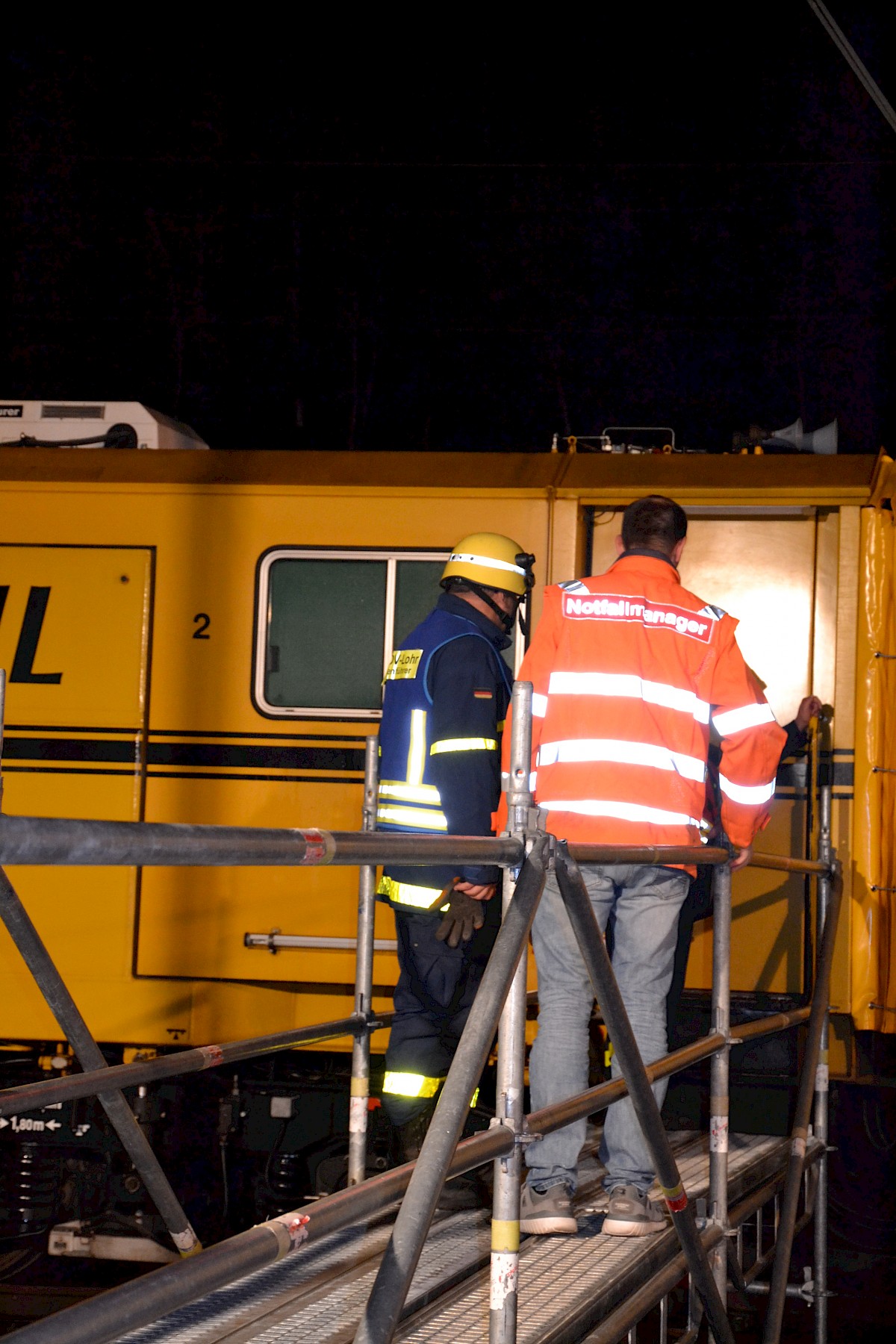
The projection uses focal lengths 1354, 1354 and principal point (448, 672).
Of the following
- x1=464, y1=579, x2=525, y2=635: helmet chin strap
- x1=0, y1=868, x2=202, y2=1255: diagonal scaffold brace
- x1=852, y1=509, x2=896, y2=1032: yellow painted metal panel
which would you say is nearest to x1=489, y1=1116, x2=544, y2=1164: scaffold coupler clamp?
x1=0, y1=868, x2=202, y2=1255: diagonal scaffold brace

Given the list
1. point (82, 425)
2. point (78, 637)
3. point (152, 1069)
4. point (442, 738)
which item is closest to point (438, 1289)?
point (152, 1069)

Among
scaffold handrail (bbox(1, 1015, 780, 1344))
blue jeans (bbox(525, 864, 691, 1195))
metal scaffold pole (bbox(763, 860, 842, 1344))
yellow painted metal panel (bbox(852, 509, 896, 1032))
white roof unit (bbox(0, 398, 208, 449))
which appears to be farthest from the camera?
white roof unit (bbox(0, 398, 208, 449))

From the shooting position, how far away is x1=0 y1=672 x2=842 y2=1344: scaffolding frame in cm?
157

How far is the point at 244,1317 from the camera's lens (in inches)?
118

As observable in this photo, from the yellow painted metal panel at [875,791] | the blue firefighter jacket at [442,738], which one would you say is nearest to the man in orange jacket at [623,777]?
the blue firefighter jacket at [442,738]

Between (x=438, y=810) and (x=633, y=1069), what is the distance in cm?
150

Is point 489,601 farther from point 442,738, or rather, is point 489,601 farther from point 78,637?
point 78,637

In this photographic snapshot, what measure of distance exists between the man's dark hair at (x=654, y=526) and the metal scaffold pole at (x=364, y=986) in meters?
1.06

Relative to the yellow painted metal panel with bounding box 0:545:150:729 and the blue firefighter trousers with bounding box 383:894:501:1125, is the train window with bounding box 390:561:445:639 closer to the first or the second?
the yellow painted metal panel with bounding box 0:545:150:729

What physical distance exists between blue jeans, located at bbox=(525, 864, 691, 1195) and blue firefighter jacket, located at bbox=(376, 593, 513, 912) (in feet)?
1.46

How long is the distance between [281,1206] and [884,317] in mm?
15227

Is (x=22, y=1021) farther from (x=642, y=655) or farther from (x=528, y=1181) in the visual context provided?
(x=642, y=655)

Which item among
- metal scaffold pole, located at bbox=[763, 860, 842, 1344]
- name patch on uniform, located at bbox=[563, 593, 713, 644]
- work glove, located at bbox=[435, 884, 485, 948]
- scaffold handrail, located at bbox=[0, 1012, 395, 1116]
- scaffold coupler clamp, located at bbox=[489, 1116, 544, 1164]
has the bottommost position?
metal scaffold pole, located at bbox=[763, 860, 842, 1344]

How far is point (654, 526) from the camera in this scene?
4.07 m
